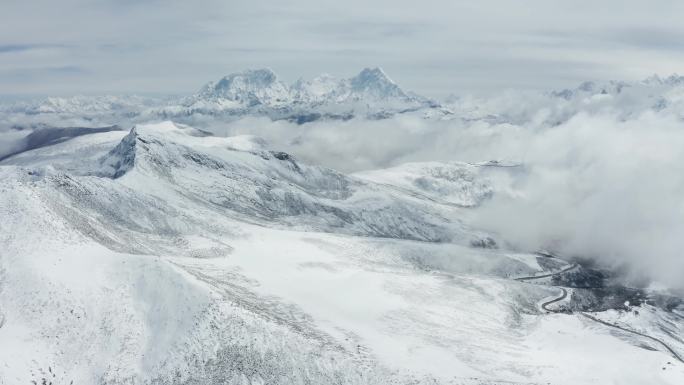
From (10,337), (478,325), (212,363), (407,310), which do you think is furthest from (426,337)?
(10,337)

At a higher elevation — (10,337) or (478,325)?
(10,337)

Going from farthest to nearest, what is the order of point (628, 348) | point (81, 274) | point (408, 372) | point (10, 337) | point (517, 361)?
point (628, 348), point (517, 361), point (81, 274), point (408, 372), point (10, 337)

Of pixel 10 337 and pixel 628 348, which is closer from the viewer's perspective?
pixel 10 337

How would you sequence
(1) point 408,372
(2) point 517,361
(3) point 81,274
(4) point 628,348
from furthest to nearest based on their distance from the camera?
(4) point 628,348 < (2) point 517,361 < (3) point 81,274 < (1) point 408,372

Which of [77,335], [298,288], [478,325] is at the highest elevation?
[77,335]

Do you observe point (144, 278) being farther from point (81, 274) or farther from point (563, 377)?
point (563, 377)

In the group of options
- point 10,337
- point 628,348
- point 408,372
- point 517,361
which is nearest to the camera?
point 10,337

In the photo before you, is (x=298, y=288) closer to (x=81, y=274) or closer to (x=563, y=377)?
(x=81, y=274)

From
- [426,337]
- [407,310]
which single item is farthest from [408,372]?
[407,310]

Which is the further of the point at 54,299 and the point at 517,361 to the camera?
the point at 517,361
